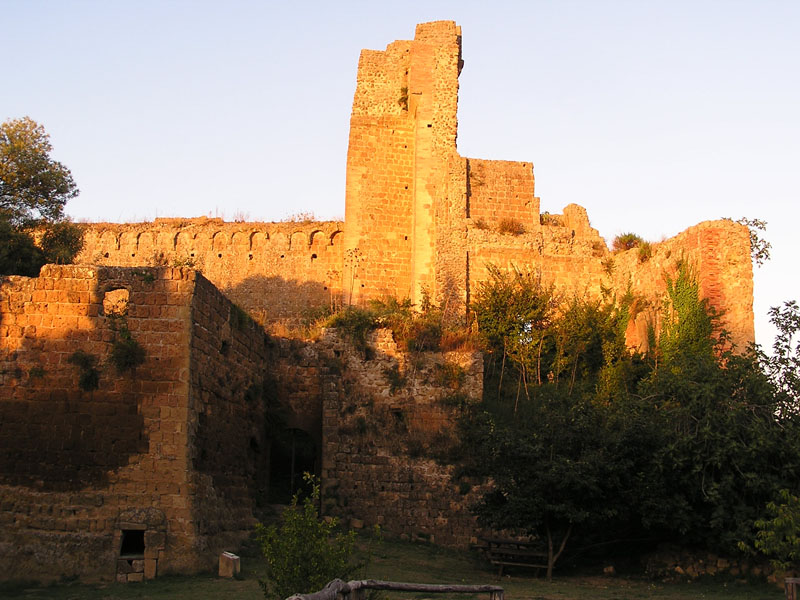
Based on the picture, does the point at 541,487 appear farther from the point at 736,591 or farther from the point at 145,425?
the point at 145,425

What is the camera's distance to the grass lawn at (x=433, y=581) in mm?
11977

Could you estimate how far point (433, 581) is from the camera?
14008 mm

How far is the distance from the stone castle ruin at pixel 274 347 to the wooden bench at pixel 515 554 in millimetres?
1506

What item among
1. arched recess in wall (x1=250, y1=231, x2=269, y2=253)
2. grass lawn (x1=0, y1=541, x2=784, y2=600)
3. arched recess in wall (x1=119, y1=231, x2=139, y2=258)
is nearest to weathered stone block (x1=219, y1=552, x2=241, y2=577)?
grass lawn (x1=0, y1=541, x2=784, y2=600)

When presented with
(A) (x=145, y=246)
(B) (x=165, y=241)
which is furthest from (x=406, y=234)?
(A) (x=145, y=246)

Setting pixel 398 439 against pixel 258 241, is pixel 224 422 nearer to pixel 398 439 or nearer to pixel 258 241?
pixel 398 439

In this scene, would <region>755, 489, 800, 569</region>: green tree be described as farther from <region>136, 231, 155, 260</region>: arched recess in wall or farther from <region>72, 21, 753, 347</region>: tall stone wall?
<region>136, 231, 155, 260</region>: arched recess in wall

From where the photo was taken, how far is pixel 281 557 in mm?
9430

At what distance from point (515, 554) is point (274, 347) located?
23.2 ft

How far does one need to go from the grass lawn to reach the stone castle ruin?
554 mm

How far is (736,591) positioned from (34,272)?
14.2 metres

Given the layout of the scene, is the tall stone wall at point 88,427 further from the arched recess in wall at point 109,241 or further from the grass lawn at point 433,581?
the arched recess in wall at point 109,241

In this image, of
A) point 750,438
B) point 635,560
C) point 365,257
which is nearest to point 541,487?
point 635,560

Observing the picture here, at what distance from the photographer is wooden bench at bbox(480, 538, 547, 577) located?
607 inches
